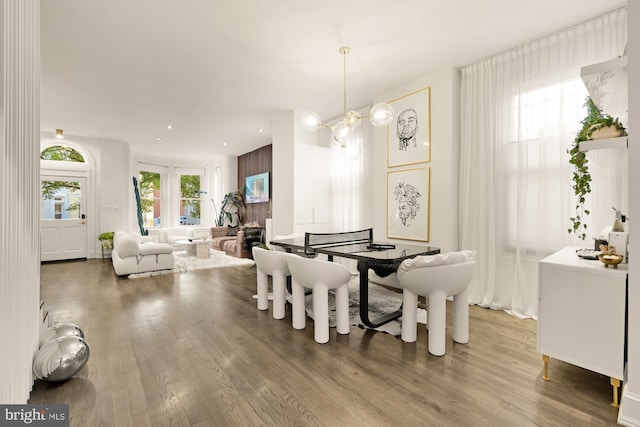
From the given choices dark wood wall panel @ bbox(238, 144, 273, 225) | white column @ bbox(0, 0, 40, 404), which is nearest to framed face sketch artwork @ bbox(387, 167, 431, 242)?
white column @ bbox(0, 0, 40, 404)

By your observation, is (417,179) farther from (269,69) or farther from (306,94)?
(269,69)

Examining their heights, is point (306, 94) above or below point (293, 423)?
above

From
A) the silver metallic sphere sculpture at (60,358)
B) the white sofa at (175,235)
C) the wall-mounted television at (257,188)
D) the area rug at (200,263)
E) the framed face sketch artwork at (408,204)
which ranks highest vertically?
the wall-mounted television at (257,188)

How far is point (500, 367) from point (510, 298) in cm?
149

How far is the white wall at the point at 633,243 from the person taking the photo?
1580mm

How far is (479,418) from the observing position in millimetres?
1629

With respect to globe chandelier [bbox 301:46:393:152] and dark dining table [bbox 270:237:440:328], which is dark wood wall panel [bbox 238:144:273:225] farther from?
dark dining table [bbox 270:237:440:328]

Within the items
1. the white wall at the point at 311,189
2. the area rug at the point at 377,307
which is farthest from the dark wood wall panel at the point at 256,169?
the area rug at the point at 377,307

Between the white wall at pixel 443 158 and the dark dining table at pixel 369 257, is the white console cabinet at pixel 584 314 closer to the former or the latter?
the dark dining table at pixel 369 257

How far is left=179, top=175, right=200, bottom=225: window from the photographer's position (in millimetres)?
9992

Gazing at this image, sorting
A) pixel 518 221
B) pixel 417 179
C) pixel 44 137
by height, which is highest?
pixel 44 137

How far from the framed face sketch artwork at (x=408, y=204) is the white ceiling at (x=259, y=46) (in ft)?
4.35

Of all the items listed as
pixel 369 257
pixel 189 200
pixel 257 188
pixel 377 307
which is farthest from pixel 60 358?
pixel 189 200

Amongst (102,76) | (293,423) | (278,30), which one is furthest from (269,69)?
(293,423)
